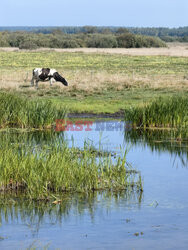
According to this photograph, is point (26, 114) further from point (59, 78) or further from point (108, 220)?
point (59, 78)

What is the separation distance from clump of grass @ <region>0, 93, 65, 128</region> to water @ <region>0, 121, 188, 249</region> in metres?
7.07

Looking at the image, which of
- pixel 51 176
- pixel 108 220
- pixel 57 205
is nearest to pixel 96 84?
pixel 51 176

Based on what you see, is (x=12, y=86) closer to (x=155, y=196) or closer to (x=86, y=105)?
(x=86, y=105)

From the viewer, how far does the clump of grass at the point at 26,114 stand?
21.1 metres

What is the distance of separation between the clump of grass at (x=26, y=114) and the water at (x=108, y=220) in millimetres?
7066

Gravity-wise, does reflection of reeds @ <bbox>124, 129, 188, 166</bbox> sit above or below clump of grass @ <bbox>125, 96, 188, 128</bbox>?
below

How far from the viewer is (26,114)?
21.4 meters

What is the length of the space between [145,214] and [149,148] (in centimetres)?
757

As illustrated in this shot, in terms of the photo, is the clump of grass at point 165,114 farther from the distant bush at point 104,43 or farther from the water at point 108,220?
the distant bush at point 104,43

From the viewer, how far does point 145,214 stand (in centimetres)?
1122

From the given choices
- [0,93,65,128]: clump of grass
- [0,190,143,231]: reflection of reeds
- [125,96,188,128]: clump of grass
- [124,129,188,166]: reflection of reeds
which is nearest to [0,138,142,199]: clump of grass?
[0,190,143,231]: reflection of reeds

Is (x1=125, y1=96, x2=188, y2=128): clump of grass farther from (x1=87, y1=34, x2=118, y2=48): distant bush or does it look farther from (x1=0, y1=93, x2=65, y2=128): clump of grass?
(x1=87, y1=34, x2=118, y2=48): distant bush

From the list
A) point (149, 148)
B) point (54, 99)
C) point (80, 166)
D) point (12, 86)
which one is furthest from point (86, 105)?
point (80, 166)

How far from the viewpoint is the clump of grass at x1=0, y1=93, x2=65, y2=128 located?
21.1 meters
